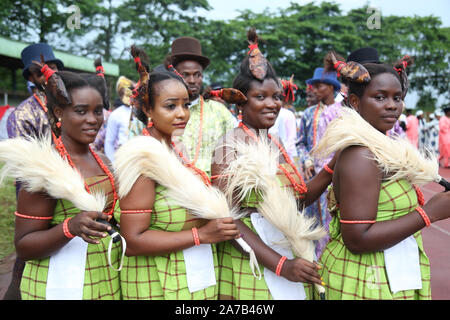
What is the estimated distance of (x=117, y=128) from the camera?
18.2 feet

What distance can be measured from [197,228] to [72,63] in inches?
742

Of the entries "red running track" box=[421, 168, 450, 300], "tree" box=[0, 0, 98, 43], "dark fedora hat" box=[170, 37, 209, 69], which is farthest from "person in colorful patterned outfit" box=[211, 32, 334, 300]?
"tree" box=[0, 0, 98, 43]

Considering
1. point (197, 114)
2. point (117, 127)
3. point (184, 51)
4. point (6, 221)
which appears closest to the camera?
point (197, 114)

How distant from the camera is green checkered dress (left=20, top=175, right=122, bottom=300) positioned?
1.95 metres

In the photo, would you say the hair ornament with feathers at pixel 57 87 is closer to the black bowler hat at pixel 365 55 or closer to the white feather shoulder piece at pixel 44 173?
the white feather shoulder piece at pixel 44 173

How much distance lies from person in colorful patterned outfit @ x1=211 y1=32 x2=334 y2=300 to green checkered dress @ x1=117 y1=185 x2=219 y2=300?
20 centimetres

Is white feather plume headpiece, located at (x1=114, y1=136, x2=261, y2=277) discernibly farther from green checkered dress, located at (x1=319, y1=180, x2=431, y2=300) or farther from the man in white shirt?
the man in white shirt

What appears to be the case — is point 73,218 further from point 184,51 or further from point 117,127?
point 117,127

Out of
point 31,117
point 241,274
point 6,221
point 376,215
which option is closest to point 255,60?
point 376,215

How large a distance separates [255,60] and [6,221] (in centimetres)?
613

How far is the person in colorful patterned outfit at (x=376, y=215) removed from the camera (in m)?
1.80

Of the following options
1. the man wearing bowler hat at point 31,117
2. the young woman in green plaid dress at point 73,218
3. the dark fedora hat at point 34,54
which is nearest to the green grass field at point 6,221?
the man wearing bowler hat at point 31,117

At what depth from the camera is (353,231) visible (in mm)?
1816
